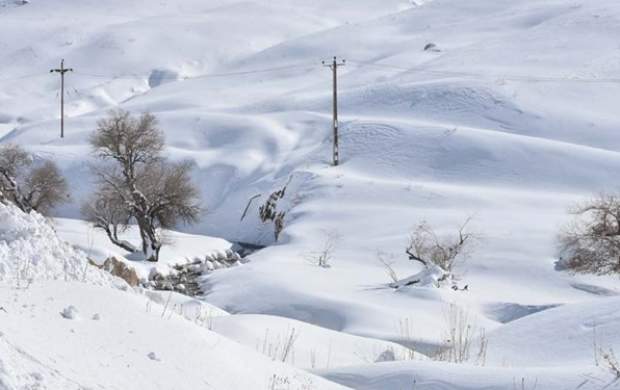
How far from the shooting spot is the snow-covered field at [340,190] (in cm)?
652

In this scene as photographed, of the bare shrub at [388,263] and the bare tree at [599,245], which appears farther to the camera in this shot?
the bare shrub at [388,263]

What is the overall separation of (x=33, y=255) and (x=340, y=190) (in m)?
33.4

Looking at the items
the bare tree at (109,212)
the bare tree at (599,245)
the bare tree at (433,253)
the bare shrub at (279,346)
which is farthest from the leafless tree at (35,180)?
the bare shrub at (279,346)

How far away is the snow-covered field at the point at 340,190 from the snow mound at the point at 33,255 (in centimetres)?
3

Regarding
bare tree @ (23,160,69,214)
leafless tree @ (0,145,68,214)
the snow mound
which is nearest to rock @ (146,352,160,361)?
the snow mound

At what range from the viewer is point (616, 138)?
44.2 metres

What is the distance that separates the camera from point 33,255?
24.5 feet

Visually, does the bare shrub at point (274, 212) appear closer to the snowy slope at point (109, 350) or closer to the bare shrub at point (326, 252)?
the bare shrub at point (326, 252)

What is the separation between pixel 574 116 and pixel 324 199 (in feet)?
51.0

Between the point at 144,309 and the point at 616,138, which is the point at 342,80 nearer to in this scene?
the point at 616,138

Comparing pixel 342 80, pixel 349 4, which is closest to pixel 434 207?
pixel 342 80

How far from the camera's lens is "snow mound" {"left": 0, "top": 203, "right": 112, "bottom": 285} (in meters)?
7.06

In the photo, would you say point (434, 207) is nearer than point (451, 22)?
Yes

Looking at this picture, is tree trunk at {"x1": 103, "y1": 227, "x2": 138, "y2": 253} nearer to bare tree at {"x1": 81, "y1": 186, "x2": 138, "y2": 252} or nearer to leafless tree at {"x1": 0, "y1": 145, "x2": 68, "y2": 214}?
bare tree at {"x1": 81, "y1": 186, "x2": 138, "y2": 252}
